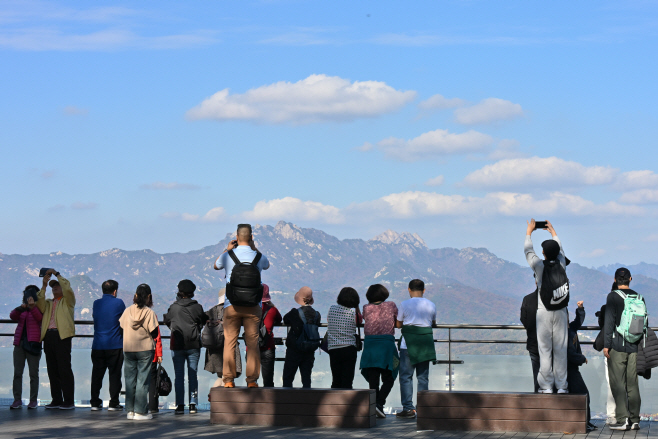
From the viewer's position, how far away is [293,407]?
1038cm

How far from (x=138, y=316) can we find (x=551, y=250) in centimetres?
510

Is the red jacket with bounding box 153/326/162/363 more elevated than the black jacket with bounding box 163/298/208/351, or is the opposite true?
the black jacket with bounding box 163/298/208/351

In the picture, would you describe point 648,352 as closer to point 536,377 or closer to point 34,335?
point 536,377

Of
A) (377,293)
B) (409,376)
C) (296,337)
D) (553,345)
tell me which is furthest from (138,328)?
(553,345)

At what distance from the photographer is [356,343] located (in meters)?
11.4

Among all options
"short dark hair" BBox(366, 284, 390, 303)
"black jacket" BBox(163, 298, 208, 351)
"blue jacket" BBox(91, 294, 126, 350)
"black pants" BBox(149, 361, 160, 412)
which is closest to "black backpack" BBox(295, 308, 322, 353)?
"short dark hair" BBox(366, 284, 390, 303)

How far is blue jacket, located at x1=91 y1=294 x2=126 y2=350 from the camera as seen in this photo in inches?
468

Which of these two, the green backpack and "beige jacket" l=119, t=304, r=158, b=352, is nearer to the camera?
the green backpack

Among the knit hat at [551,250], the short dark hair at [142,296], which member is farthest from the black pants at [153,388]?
the knit hat at [551,250]

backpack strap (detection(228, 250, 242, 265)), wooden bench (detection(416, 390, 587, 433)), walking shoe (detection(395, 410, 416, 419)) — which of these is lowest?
walking shoe (detection(395, 410, 416, 419))

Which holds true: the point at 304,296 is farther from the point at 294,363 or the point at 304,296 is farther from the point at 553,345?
the point at 553,345

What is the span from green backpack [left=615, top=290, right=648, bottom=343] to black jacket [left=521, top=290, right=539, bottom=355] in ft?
3.24

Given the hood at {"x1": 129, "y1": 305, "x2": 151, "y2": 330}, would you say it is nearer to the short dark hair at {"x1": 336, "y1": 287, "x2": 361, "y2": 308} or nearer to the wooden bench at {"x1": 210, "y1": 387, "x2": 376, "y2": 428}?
the wooden bench at {"x1": 210, "y1": 387, "x2": 376, "y2": 428}

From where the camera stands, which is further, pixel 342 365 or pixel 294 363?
pixel 294 363
